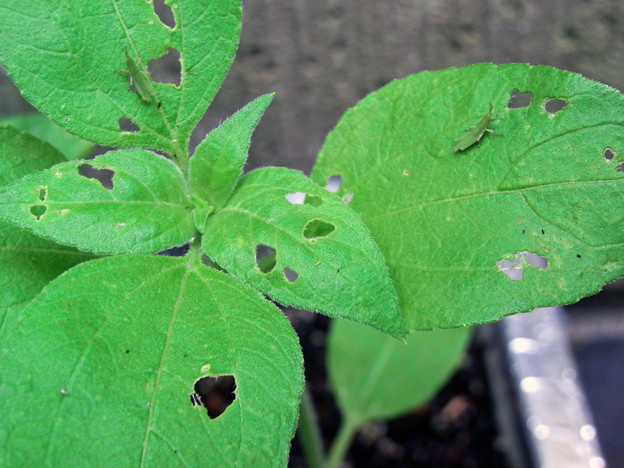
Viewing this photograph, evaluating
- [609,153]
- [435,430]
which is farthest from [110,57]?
[435,430]

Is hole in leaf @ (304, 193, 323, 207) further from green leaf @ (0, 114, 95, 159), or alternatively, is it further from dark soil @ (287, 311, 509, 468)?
dark soil @ (287, 311, 509, 468)

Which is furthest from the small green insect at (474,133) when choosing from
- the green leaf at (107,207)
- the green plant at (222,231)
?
the green leaf at (107,207)

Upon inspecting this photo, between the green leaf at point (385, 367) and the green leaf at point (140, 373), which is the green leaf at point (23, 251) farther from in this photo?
the green leaf at point (385, 367)

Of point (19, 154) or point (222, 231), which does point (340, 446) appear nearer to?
point (222, 231)

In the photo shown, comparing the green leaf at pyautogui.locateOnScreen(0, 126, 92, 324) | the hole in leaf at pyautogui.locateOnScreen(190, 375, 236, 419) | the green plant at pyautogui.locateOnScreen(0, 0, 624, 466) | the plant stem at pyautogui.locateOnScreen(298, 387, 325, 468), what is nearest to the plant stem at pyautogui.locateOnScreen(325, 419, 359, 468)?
the plant stem at pyautogui.locateOnScreen(298, 387, 325, 468)

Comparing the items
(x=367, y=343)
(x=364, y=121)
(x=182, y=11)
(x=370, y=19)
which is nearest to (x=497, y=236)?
(x=364, y=121)

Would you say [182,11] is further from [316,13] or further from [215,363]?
[316,13]
